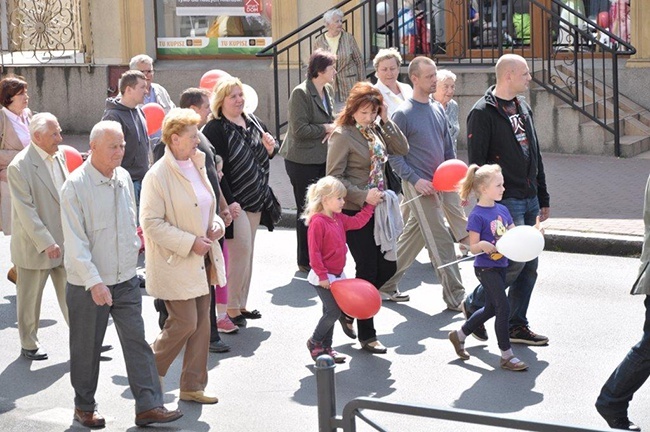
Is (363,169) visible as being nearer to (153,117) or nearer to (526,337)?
(526,337)

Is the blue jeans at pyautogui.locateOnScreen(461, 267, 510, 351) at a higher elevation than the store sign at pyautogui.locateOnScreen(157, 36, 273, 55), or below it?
below

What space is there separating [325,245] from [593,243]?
14.2 ft

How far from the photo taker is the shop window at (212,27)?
1981cm

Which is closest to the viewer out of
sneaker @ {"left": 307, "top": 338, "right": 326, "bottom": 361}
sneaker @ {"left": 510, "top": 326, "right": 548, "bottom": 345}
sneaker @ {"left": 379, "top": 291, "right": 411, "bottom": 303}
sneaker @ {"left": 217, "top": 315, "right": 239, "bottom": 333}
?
sneaker @ {"left": 307, "top": 338, "right": 326, "bottom": 361}

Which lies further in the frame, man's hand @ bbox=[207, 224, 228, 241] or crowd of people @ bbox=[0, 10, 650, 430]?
man's hand @ bbox=[207, 224, 228, 241]

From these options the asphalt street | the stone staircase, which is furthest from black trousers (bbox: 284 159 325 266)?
the stone staircase

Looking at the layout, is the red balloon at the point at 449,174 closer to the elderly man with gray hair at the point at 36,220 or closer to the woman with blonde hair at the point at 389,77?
the woman with blonde hair at the point at 389,77

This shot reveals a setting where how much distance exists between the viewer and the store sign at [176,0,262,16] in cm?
1978

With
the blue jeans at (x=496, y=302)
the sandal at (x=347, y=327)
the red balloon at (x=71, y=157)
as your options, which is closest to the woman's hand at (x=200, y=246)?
the sandal at (x=347, y=327)

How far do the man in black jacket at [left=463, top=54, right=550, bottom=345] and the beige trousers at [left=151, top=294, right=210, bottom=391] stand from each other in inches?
77.7

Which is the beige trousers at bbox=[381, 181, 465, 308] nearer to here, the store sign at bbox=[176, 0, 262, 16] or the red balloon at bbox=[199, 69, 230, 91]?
the red balloon at bbox=[199, 69, 230, 91]

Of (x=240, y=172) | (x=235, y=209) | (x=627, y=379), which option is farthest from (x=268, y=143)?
(x=627, y=379)

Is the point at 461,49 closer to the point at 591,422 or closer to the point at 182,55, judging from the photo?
the point at 182,55

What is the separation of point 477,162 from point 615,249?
3358 mm
